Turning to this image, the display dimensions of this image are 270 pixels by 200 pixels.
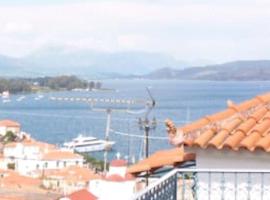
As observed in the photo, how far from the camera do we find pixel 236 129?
590cm

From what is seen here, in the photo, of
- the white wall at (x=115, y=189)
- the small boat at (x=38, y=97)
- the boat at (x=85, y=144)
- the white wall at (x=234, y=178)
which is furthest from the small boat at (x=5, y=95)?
the white wall at (x=115, y=189)

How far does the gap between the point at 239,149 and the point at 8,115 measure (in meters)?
133

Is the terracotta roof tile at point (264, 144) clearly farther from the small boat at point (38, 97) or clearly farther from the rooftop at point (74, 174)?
the small boat at point (38, 97)

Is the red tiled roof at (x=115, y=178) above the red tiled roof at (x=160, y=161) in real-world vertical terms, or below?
below

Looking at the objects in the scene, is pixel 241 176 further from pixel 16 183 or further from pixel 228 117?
pixel 16 183

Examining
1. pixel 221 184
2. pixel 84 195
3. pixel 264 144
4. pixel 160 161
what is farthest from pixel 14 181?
pixel 264 144

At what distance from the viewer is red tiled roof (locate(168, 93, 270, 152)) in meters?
5.69

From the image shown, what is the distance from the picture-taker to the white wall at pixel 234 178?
5664 mm

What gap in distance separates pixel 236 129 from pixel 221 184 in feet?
1.64

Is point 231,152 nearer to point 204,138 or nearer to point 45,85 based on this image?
point 204,138

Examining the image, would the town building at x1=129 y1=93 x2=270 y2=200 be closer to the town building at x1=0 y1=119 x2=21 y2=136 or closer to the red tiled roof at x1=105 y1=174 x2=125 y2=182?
the red tiled roof at x1=105 y1=174 x2=125 y2=182

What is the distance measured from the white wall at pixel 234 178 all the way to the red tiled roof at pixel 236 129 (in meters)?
0.09

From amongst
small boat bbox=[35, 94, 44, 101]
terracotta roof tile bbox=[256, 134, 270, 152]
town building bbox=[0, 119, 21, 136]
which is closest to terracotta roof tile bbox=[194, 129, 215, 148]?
terracotta roof tile bbox=[256, 134, 270, 152]

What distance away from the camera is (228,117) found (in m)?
6.21
